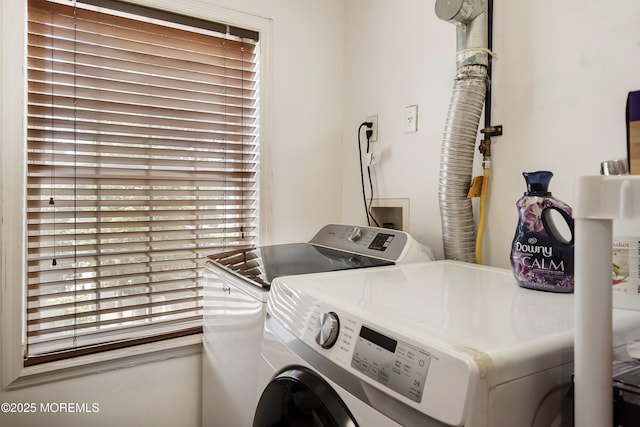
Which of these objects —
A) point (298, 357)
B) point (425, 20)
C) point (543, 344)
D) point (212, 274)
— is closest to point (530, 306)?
point (543, 344)

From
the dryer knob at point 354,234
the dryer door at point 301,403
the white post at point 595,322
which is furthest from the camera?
the dryer knob at point 354,234

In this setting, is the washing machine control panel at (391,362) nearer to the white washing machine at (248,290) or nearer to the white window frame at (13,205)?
the white washing machine at (248,290)

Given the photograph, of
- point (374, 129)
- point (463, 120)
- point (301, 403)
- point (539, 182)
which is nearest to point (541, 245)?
point (539, 182)

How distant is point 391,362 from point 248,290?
595mm

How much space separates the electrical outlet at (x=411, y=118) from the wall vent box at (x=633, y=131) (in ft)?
2.46

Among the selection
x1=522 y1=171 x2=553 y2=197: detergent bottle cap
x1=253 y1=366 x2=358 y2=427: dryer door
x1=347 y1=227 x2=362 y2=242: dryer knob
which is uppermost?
x1=522 y1=171 x2=553 y2=197: detergent bottle cap

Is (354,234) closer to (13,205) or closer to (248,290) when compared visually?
(248,290)

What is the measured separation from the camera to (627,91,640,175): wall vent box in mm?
892

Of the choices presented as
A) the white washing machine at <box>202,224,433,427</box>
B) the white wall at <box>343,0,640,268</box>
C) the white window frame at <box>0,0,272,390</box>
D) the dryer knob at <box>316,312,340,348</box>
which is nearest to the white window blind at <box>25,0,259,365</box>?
the white window frame at <box>0,0,272,390</box>

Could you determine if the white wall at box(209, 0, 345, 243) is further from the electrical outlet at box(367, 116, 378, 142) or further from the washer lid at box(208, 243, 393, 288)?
the washer lid at box(208, 243, 393, 288)

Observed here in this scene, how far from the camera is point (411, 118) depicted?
159 cm

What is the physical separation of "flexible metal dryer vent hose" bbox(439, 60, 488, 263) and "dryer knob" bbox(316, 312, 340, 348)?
71 cm

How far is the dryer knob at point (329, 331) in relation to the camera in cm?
68

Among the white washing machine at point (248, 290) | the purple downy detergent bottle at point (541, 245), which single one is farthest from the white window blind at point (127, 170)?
the purple downy detergent bottle at point (541, 245)
